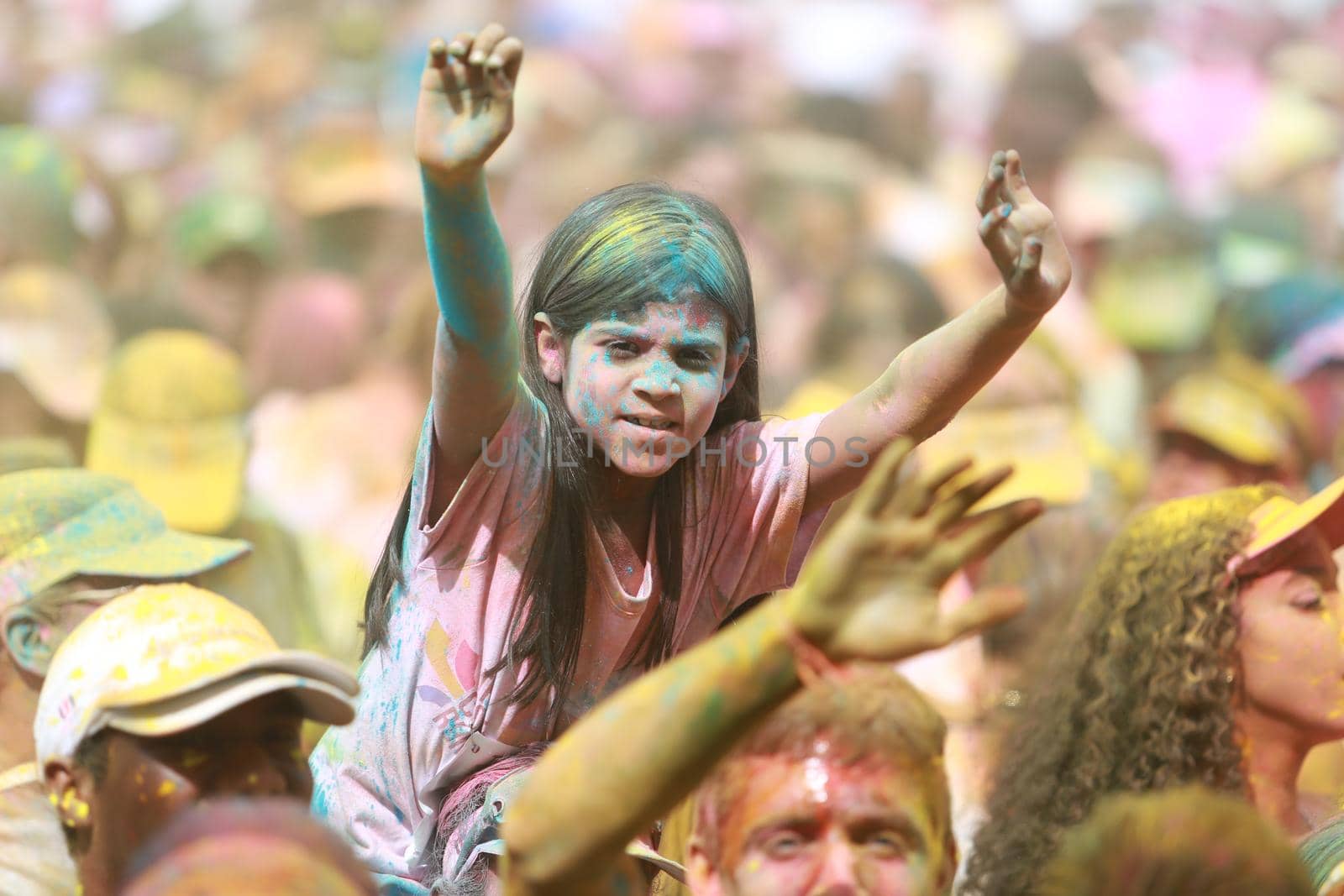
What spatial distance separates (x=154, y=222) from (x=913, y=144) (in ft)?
14.1

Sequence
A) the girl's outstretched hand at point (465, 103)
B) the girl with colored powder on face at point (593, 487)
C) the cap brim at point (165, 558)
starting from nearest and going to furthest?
the girl's outstretched hand at point (465, 103) < the girl with colored powder on face at point (593, 487) < the cap brim at point (165, 558)

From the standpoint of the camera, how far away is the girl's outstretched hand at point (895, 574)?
1945mm

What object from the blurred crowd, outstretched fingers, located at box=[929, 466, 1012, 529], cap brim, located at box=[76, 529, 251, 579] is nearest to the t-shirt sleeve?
cap brim, located at box=[76, 529, 251, 579]

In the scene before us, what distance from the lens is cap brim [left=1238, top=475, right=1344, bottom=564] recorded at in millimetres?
3045

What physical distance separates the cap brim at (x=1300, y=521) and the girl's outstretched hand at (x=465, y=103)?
1431 millimetres

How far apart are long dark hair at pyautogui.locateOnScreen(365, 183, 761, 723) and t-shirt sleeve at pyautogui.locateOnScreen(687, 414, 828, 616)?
49 mm

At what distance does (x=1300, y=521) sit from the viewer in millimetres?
3055

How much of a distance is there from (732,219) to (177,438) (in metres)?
1.84

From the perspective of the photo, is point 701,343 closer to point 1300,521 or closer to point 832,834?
point 832,834

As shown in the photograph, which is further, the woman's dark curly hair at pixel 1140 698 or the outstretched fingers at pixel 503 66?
the woman's dark curly hair at pixel 1140 698

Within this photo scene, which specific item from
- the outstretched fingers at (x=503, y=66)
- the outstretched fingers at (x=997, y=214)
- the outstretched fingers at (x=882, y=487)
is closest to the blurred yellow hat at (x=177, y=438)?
the outstretched fingers at (x=503, y=66)

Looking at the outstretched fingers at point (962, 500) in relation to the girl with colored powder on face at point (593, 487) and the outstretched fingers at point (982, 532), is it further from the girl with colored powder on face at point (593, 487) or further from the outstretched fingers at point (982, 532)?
the girl with colored powder on face at point (593, 487)

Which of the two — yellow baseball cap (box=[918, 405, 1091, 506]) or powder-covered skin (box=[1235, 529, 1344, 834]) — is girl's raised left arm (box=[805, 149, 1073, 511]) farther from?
yellow baseball cap (box=[918, 405, 1091, 506])

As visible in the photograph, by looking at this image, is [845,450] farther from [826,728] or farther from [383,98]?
[383,98]
